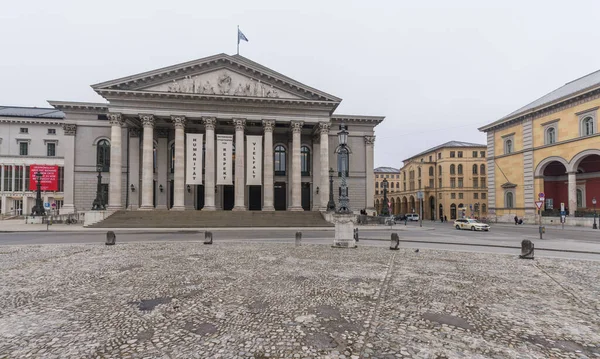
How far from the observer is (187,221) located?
30.1 meters

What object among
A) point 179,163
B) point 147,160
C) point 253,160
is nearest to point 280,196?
point 253,160

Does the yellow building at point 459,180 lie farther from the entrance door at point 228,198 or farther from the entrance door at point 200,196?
the entrance door at point 200,196

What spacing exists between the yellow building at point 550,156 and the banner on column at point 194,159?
4143 cm

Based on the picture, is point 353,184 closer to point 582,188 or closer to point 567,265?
point 582,188

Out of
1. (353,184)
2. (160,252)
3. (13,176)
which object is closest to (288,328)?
(160,252)

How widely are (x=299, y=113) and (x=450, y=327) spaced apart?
3299cm

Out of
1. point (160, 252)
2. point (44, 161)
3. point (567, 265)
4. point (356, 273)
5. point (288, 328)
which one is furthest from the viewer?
point (44, 161)

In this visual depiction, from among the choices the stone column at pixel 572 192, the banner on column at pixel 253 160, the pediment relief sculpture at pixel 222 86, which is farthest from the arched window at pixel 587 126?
the banner on column at pixel 253 160

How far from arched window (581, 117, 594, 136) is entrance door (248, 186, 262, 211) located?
1503 inches

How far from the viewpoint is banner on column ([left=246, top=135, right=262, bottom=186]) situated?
33.7 m

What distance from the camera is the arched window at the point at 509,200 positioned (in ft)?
140

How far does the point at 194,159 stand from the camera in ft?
109

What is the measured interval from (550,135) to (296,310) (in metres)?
46.1

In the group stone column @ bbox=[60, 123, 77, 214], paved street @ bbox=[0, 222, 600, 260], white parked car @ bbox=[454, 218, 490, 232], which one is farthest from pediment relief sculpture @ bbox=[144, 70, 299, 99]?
white parked car @ bbox=[454, 218, 490, 232]
